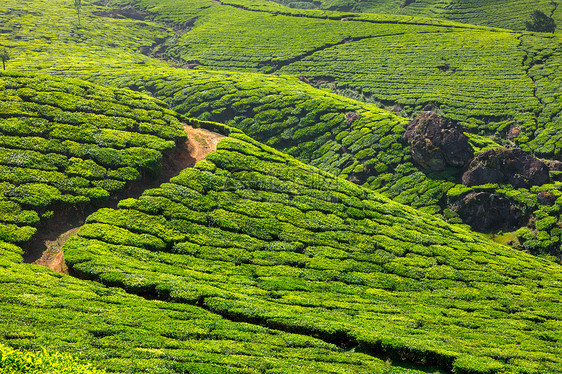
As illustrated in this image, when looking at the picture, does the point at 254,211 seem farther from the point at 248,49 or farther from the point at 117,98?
the point at 248,49

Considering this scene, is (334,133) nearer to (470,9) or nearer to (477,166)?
(477,166)

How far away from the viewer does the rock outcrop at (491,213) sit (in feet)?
161

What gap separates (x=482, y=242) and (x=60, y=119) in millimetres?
46286

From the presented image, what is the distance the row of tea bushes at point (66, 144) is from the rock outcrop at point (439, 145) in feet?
113

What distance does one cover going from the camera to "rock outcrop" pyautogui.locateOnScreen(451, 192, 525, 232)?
4897 cm

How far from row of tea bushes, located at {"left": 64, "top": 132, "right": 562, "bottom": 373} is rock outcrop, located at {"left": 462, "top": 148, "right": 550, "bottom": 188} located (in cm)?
1321

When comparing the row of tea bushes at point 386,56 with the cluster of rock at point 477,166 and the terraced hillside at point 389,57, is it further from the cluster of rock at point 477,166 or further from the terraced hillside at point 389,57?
the cluster of rock at point 477,166

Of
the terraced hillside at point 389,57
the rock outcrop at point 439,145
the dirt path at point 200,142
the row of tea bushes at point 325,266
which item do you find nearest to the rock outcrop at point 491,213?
the rock outcrop at point 439,145

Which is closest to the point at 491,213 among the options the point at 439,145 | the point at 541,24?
the point at 439,145

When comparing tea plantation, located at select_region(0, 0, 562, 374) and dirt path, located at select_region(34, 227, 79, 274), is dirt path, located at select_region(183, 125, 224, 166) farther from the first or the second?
dirt path, located at select_region(34, 227, 79, 274)

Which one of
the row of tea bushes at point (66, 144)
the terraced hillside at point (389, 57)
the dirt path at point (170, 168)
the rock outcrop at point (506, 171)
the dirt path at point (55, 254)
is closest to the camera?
the dirt path at point (55, 254)

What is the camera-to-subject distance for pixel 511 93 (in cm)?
7688

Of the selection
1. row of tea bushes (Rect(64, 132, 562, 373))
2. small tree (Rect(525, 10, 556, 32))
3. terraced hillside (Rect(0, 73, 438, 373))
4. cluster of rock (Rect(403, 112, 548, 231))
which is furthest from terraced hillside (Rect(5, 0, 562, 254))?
terraced hillside (Rect(0, 73, 438, 373))

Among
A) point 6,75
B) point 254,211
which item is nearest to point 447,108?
point 254,211
